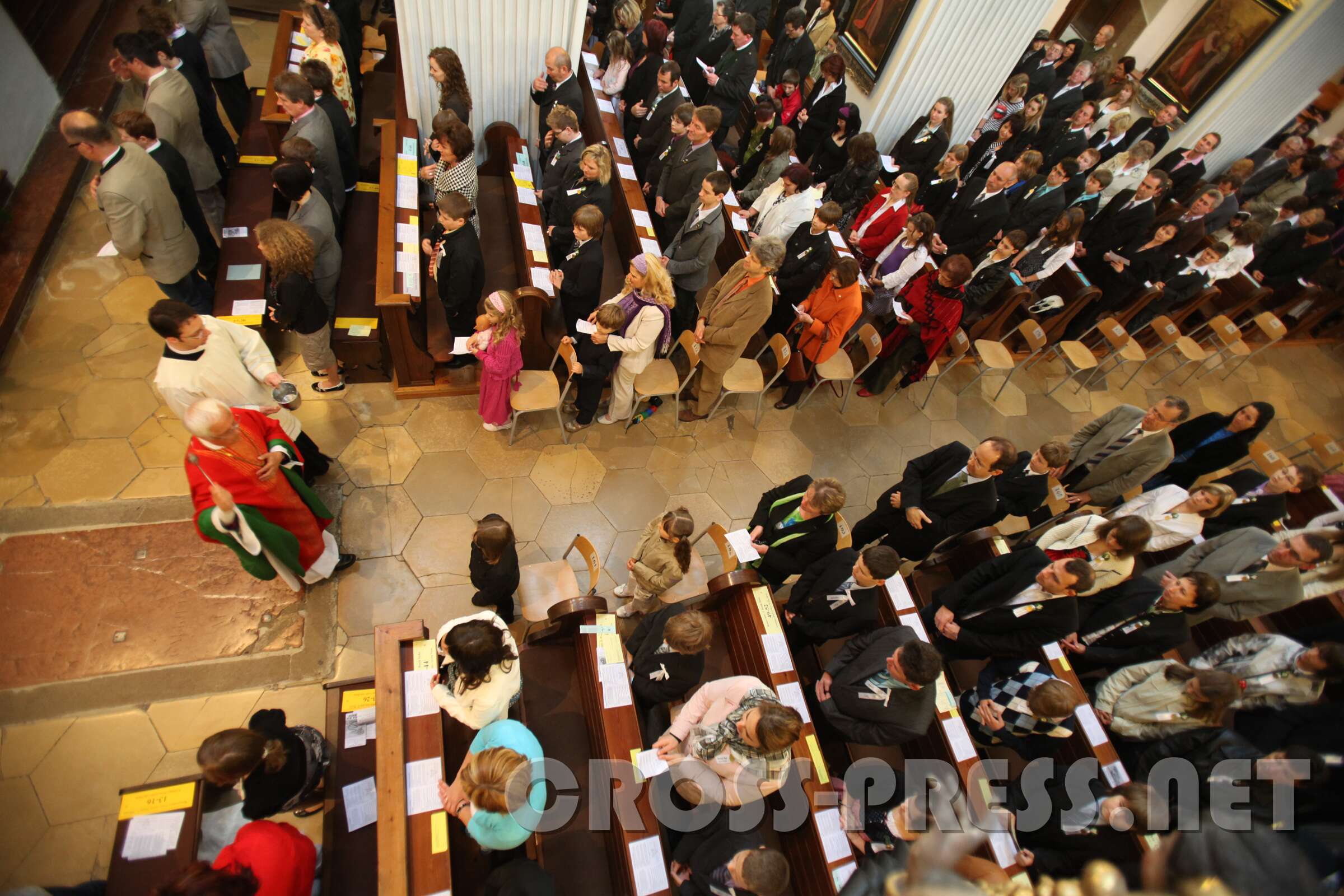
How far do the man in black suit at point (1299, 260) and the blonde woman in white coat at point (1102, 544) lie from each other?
21.2ft

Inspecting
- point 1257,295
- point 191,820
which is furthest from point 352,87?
point 1257,295

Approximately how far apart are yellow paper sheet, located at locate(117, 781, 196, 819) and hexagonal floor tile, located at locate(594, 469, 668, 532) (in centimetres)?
287

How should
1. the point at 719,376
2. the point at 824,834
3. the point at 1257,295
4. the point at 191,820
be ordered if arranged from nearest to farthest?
the point at 191,820 < the point at 824,834 < the point at 719,376 < the point at 1257,295

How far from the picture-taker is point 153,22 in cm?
493

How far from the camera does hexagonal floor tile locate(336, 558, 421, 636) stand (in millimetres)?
4094

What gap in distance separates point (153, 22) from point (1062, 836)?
8.19 metres

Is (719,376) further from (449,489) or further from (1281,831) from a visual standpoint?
(1281,831)

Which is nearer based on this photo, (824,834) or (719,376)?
(824,834)

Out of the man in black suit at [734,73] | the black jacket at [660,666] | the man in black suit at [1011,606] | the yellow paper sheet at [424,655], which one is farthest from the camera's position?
Result: the man in black suit at [734,73]

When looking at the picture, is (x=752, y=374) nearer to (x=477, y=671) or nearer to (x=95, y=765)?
(x=477, y=671)

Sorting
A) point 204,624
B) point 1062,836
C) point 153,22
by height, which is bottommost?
point 204,624

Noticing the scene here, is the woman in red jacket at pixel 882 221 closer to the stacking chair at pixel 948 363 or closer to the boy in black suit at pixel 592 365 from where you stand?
the stacking chair at pixel 948 363

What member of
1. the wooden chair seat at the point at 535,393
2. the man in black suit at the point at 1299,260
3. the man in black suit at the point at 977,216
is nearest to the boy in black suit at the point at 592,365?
the wooden chair seat at the point at 535,393

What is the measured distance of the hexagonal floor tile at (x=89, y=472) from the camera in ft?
13.7
